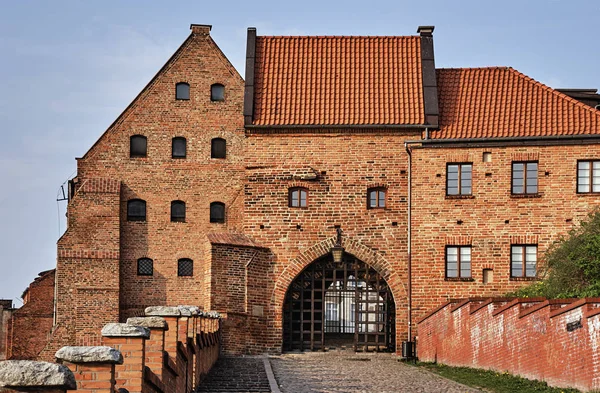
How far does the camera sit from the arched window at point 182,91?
37969mm

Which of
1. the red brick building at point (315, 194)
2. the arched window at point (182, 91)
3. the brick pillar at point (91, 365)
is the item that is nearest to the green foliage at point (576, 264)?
the red brick building at point (315, 194)

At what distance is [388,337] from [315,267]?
3.10 meters

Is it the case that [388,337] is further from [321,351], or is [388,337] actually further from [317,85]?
[317,85]

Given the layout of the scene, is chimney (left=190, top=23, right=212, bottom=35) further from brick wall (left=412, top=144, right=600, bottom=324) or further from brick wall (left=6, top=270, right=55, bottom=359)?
brick wall (left=6, top=270, right=55, bottom=359)

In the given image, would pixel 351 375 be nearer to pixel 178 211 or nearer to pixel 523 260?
pixel 523 260

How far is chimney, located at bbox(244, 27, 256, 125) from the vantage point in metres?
37.0

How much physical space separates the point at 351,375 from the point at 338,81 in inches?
549

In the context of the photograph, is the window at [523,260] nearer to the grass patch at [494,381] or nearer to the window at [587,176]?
the window at [587,176]

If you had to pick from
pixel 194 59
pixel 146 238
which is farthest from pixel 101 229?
pixel 194 59

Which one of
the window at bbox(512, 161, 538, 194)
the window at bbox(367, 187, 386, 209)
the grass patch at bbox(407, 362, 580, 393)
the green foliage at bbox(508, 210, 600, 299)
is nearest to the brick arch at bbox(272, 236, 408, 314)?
the window at bbox(367, 187, 386, 209)

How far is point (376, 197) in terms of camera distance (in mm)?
36812

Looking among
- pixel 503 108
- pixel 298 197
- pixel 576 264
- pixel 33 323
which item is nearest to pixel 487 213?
pixel 503 108

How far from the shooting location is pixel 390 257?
36.3m

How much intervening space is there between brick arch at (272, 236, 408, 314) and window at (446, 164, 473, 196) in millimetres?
2986
